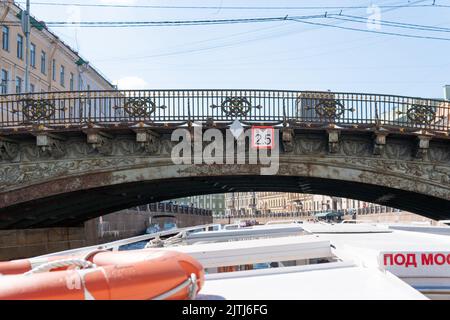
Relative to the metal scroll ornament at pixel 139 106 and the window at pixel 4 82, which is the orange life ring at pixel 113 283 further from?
the window at pixel 4 82

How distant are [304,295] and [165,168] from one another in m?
10.2

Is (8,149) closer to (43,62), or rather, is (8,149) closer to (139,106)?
(139,106)

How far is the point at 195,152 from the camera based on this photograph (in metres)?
12.8

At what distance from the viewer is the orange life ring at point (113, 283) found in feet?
6.12

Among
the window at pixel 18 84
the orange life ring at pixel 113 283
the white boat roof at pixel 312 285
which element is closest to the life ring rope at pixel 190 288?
the orange life ring at pixel 113 283

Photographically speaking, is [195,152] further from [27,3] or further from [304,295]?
[27,3]

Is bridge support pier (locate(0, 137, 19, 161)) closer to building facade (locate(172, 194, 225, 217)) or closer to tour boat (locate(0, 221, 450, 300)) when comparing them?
tour boat (locate(0, 221, 450, 300))

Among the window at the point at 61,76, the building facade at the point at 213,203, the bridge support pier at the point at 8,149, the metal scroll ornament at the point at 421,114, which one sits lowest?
the building facade at the point at 213,203

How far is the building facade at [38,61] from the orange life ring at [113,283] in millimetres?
27930

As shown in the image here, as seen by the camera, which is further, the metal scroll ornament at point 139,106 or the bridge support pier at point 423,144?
the metal scroll ornament at point 139,106

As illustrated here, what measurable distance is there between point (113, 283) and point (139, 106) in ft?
37.2

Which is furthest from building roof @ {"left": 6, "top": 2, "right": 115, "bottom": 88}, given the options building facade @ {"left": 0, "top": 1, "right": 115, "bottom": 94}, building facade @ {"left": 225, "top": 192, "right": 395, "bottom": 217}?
building facade @ {"left": 225, "top": 192, "right": 395, "bottom": 217}

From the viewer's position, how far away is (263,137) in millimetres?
12688

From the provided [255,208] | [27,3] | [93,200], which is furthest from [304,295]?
[255,208]
